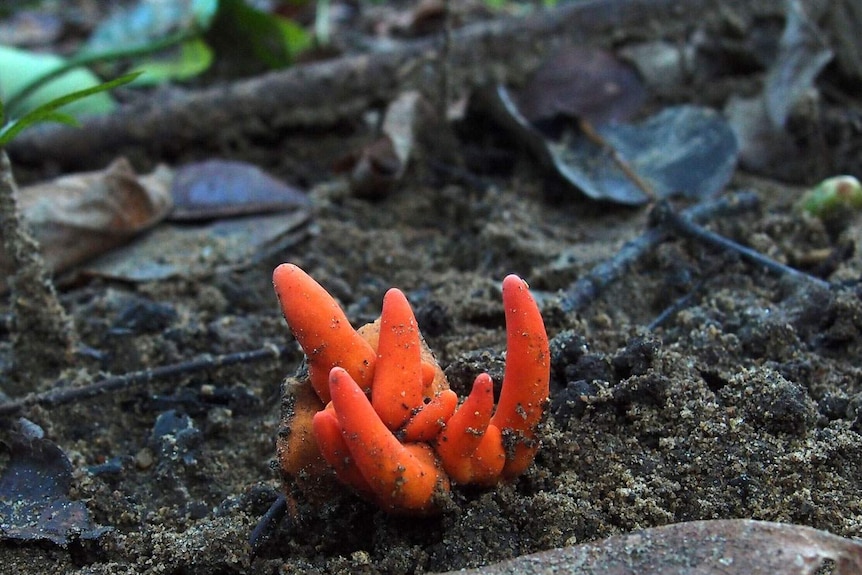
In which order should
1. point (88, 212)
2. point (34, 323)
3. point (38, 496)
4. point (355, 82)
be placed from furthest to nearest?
point (355, 82)
point (88, 212)
point (34, 323)
point (38, 496)

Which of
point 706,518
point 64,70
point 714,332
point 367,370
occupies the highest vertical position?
point 64,70

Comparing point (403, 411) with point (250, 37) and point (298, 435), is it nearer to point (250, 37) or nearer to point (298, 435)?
point (298, 435)

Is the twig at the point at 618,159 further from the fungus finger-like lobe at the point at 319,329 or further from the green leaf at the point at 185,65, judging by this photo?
the green leaf at the point at 185,65

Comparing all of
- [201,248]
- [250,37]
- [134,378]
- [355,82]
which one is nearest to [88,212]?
[201,248]

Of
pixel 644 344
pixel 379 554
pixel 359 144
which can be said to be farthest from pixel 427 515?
pixel 359 144

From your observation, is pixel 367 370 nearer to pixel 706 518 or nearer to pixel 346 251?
pixel 706 518

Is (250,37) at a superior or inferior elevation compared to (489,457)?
superior
